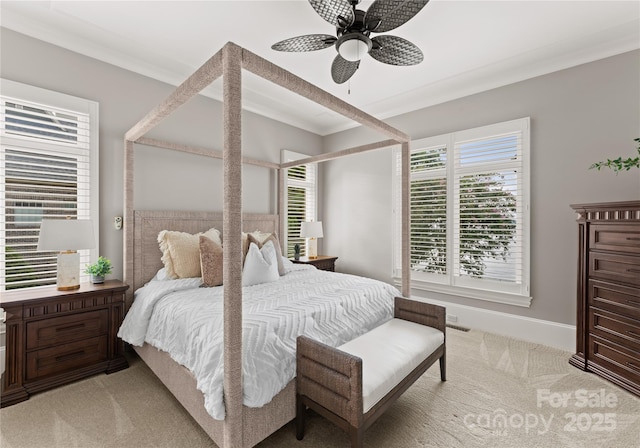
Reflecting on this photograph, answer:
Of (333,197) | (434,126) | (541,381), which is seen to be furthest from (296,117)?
(541,381)

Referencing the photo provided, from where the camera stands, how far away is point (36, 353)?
2.13m

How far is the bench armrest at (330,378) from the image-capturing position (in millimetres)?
1444

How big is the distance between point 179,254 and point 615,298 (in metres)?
3.75

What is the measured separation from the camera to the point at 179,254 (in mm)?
2771

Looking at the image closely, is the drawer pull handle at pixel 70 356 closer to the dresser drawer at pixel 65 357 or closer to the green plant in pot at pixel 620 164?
the dresser drawer at pixel 65 357

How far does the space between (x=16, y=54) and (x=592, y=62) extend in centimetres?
510

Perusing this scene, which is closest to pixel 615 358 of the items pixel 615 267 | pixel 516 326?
→ pixel 615 267

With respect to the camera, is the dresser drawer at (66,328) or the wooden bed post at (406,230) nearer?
the dresser drawer at (66,328)

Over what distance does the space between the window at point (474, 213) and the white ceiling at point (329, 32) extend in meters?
0.70

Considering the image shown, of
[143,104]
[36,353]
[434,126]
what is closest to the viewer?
[36,353]

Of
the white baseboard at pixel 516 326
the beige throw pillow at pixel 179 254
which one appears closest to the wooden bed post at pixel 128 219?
the beige throw pillow at pixel 179 254

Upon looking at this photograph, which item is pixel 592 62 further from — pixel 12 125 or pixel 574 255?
pixel 12 125

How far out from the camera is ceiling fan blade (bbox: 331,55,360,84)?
230cm

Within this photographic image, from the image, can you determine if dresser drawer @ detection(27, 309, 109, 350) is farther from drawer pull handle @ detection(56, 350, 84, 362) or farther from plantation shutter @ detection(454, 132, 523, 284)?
plantation shutter @ detection(454, 132, 523, 284)
